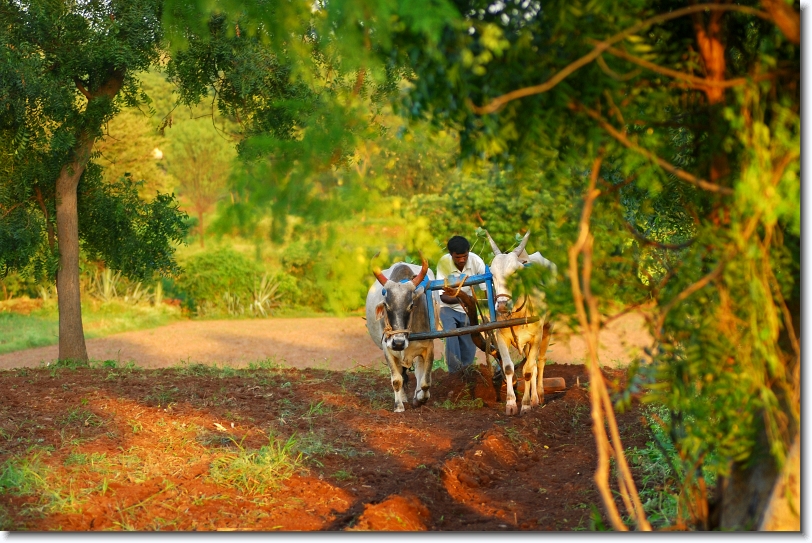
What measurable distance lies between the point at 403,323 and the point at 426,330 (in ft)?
2.86

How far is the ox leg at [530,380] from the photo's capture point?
8672 mm

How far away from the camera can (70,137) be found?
32.7ft

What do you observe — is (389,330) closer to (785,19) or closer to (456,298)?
(456,298)

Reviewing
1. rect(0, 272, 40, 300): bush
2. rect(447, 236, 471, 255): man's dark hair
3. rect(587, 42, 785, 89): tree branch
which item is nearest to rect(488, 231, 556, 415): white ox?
rect(447, 236, 471, 255): man's dark hair

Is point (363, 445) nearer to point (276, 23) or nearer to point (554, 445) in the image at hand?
point (554, 445)

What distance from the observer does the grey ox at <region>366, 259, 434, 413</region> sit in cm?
844

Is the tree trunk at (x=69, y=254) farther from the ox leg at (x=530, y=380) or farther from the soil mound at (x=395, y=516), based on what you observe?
the soil mound at (x=395, y=516)

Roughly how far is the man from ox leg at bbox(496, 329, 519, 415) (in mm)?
598

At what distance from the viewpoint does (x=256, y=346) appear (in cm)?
1684

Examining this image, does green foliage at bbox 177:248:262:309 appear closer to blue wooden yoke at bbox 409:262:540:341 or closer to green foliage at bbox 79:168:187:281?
green foliage at bbox 79:168:187:281

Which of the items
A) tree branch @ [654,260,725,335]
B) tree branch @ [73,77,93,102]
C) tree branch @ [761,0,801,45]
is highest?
tree branch @ [73,77,93,102]

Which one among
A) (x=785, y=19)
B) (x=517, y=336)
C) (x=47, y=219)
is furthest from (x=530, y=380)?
(x=47, y=219)

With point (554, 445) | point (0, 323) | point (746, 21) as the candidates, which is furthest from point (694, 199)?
point (0, 323)

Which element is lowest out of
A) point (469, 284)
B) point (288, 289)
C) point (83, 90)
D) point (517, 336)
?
point (517, 336)
